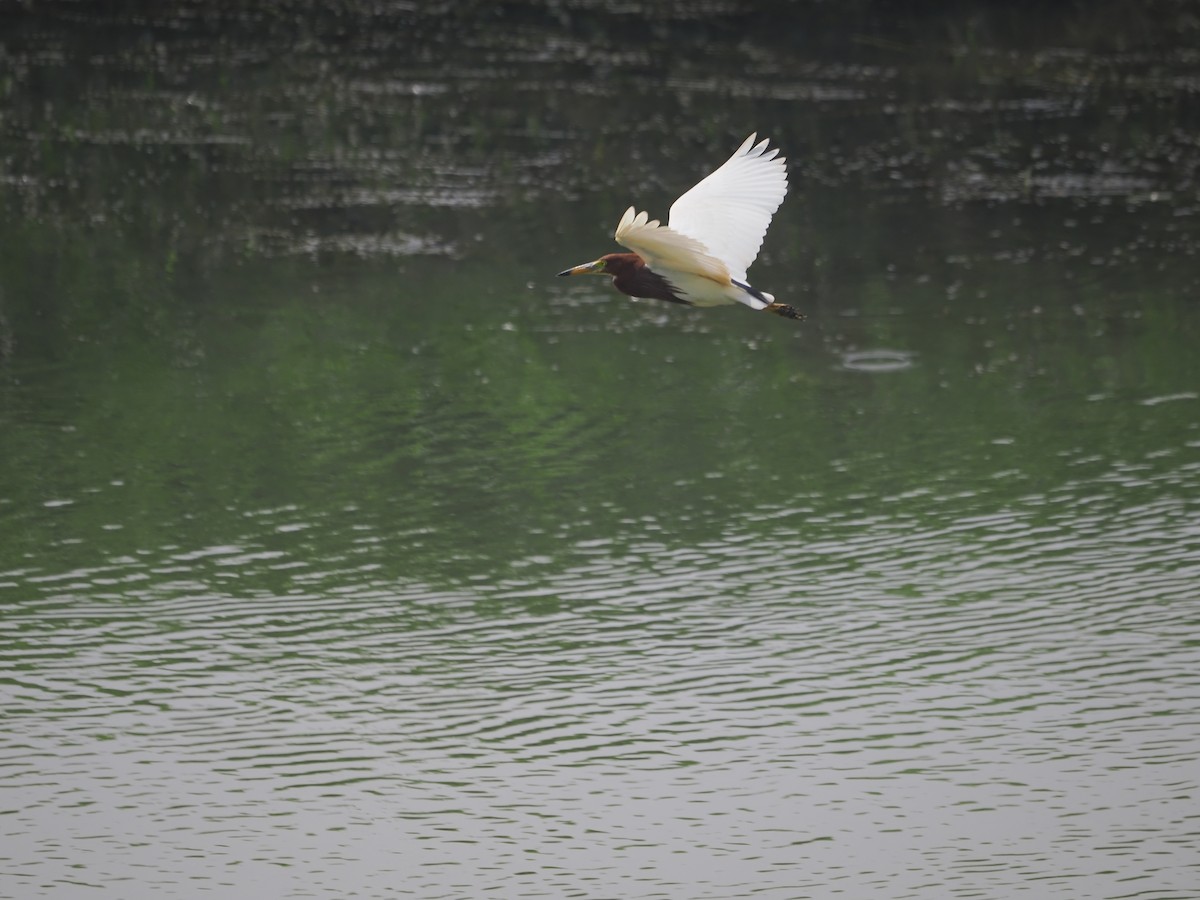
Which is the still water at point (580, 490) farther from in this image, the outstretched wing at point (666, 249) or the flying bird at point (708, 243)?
the outstretched wing at point (666, 249)

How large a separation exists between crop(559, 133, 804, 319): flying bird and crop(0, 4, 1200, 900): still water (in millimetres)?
3791

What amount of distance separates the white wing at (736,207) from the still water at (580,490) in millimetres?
3855

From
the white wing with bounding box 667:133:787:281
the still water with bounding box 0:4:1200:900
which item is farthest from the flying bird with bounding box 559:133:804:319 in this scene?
the still water with bounding box 0:4:1200:900

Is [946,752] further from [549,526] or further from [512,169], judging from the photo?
[512,169]

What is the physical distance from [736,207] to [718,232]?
0.87ft

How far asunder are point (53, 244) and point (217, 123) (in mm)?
5101

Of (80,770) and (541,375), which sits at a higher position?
(541,375)

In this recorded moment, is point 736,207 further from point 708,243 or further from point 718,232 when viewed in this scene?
point 708,243

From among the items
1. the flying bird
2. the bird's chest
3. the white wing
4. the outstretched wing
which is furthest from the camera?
the white wing

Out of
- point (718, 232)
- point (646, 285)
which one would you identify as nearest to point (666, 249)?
point (646, 285)

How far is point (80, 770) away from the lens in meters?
13.3

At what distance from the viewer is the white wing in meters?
11.9

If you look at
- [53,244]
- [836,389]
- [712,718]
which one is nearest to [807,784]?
[712,718]

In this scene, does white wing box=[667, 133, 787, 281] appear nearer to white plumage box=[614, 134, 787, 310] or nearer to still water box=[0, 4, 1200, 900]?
white plumage box=[614, 134, 787, 310]
